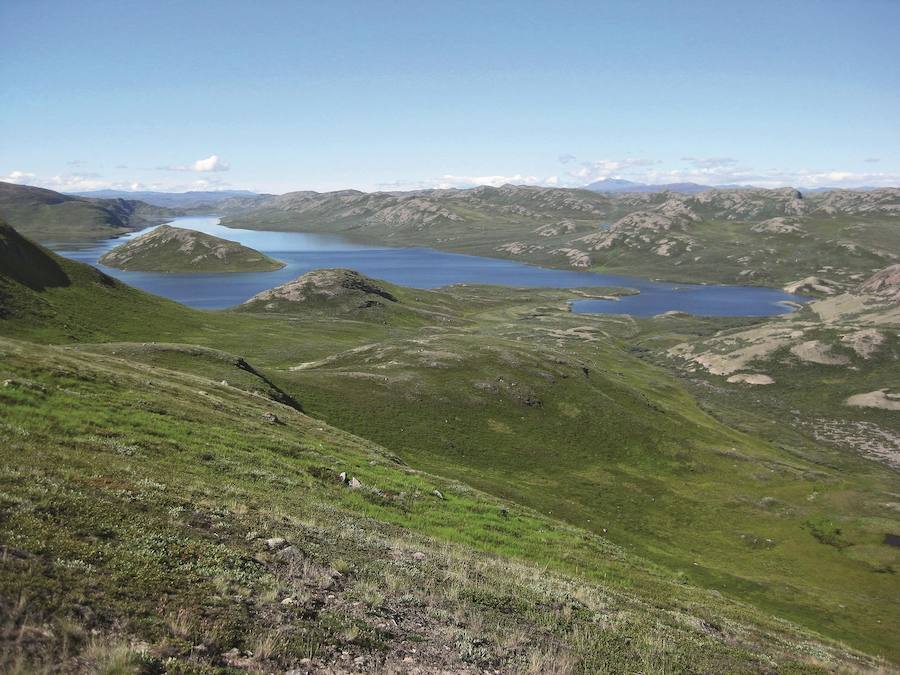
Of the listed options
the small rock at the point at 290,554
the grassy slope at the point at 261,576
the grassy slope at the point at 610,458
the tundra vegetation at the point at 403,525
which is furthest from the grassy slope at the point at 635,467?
the small rock at the point at 290,554

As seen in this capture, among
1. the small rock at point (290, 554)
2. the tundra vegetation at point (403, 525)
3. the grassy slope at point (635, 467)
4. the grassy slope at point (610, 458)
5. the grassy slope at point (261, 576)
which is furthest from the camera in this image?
the grassy slope at point (610, 458)

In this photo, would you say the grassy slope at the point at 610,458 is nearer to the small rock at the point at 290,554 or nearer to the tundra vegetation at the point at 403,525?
the tundra vegetation at the point at 403,525

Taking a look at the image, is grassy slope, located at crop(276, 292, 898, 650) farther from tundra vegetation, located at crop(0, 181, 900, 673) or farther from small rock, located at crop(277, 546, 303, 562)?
small rock, located at crop(277, 546, 303, 562)

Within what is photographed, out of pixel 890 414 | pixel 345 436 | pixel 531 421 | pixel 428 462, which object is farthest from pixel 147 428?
pixel 890 414

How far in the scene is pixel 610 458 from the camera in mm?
85625

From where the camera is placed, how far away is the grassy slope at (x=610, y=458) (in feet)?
190

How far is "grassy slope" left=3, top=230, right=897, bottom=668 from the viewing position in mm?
57906

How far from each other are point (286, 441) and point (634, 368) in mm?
160172

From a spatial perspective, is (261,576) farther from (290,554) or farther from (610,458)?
(610,458)

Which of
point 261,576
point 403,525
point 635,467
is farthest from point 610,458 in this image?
point 261,576

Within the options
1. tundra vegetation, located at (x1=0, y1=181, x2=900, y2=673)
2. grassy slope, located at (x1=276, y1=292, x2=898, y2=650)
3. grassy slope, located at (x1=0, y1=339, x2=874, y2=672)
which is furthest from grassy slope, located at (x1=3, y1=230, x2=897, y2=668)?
grassy slope, located at (x1=0, y1=339, x2=874, y2=672)

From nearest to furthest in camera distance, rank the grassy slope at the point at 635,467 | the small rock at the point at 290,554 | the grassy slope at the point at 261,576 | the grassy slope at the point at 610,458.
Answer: the grassy slope at the point at 261,576, the small rock at the point at 290,554, the grassy slope at the point at 635,467, the grassy slope at the point at 610,458

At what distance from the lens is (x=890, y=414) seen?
486 ft

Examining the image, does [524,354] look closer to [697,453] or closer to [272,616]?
[697,453]
